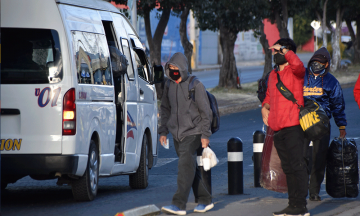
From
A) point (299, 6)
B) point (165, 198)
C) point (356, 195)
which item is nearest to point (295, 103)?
point (356, 195)

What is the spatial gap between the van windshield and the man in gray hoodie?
1.21 metres

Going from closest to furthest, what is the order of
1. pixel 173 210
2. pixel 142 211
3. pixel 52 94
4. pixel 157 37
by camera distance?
pixel 142 211
pixel 173 210
pixel 52 94
pixel 157 37

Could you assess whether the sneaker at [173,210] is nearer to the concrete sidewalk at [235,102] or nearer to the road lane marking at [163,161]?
the road lane marking at [163,161]

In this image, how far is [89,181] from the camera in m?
7.09

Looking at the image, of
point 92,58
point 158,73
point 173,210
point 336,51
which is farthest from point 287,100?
point 336,51

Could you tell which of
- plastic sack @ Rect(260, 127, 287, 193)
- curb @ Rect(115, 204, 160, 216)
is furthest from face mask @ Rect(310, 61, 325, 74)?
curb @ Rect(115, 204, 160, 216)

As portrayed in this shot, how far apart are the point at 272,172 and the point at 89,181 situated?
207 centimetres

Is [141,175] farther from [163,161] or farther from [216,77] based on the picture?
[216,77]

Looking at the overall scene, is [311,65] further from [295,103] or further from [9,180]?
[9,180]

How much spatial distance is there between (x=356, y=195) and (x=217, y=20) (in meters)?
18.9

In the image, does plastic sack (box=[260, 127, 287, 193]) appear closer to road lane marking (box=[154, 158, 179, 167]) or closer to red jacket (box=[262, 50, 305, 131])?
red jacket (box=[262, 50, 305, 131])

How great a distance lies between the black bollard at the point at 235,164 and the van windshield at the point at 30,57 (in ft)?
7.58

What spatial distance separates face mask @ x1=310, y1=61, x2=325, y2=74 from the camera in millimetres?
7016

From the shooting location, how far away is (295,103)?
20.0 ft
